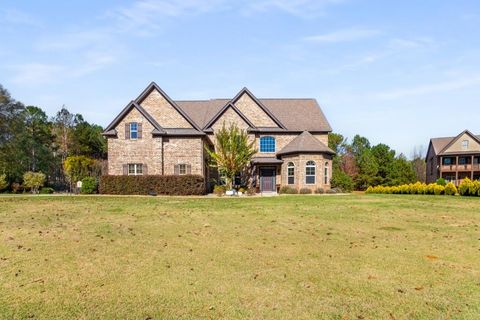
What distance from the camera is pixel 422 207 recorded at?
53.4 feet

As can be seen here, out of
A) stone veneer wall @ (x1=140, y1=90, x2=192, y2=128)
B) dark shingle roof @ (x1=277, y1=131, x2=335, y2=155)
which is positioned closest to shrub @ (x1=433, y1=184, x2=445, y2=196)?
dark shingle roof @ (x1=277, y1=131, x2=335, y2=155)

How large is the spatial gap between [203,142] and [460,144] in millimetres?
40541

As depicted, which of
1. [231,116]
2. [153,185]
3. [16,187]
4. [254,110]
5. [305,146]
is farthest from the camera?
[254,110]

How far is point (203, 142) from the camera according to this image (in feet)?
100.0

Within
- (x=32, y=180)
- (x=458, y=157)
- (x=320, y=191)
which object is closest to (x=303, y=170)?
Answer: (x=320, y=191)

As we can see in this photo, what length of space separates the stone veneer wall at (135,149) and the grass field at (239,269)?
56.4 ft

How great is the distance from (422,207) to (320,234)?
904 centimetres

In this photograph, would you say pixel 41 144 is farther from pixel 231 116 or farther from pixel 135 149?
pixel 231 116

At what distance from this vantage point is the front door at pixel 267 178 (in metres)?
33.1

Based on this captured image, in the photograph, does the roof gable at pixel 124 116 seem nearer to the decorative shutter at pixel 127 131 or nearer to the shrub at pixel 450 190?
the decorative shutter at pixel 127 131

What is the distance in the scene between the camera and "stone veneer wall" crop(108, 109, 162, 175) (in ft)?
95.9

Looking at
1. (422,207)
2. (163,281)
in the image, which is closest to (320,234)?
(163,281)

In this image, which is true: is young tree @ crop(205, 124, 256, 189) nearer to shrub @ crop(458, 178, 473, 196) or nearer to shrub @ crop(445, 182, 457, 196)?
shrub @ crop(445, 182, 457, 196)

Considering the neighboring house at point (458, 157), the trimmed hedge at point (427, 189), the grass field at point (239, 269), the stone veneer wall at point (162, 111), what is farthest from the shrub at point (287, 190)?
the neighboring house at point (458, 157)
